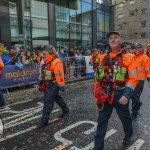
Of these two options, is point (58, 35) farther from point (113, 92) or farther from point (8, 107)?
point (113, 92)

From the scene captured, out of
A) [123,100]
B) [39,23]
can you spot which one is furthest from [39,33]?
[123,100]

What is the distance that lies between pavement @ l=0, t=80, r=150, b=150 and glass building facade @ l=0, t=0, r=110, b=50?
29.0ft

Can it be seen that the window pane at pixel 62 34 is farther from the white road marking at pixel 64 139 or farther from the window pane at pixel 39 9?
the white road marking at pixel 64 139

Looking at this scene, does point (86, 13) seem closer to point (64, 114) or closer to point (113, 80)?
point (64, 114)

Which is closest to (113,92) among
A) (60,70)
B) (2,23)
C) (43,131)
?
(60,70)

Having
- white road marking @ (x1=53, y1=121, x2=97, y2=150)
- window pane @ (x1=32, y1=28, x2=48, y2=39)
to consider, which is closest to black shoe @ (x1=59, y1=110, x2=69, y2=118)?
white road marking @ (x1=53, y1=121, x2=97, y2=150)

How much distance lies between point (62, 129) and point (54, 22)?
1700 cm

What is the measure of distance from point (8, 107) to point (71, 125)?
2.66 m

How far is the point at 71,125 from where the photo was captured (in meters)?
5.05

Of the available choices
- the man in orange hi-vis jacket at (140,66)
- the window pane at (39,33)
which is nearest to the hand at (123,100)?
the man in orange hi-vis jacket at (140,66)

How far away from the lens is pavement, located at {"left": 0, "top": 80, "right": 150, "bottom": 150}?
4.05 m

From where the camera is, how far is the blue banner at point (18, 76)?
909 centimetres

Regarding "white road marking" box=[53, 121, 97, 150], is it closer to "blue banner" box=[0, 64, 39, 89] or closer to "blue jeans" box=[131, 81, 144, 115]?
"blue jeans" box=[131, 81, 144, 115]

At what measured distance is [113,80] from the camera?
3373 mm
